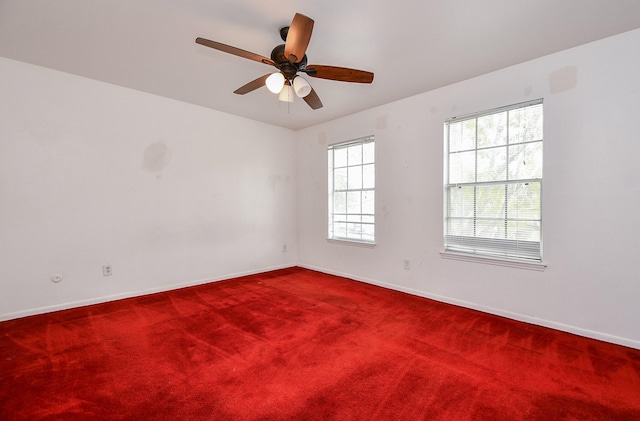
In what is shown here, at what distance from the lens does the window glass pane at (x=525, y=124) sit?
286cm

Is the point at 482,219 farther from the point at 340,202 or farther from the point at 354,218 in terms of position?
the point at 340,202

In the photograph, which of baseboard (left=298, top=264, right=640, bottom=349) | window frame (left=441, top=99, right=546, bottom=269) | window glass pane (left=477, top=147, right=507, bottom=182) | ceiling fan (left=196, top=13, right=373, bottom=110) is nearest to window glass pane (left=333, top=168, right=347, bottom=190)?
baseboard (left=298, top=264, right=640, bottom=349)

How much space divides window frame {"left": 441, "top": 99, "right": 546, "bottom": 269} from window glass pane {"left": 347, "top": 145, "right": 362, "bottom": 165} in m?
1.38

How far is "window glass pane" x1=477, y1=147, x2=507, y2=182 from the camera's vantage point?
3.07 m

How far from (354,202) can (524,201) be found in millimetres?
2302

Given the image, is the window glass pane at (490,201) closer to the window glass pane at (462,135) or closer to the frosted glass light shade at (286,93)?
the window glass pane at (462,135)

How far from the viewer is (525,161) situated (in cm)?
292

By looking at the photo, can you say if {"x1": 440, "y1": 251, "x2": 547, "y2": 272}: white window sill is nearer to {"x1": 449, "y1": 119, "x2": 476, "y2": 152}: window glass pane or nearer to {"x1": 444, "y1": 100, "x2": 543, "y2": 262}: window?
{"x1": 444, "y1": 100, "x2": 543, "y2": 262}: window

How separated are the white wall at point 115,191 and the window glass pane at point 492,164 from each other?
11.0 feet

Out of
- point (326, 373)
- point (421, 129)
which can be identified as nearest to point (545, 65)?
point (421, 129)

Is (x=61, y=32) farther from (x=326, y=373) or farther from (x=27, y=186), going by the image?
(x=326, y=373)

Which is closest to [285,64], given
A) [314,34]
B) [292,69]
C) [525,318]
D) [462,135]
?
[292,69]

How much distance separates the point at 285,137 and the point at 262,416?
4546mm

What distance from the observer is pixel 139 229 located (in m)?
3.72
